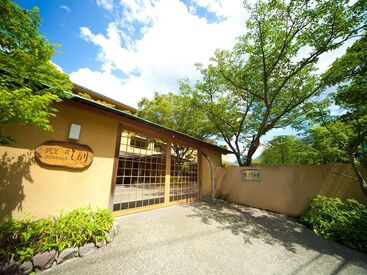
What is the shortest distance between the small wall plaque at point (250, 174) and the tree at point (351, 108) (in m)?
2.72

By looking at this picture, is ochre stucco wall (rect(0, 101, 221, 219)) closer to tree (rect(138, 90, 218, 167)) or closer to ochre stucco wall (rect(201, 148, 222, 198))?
ochre stucco wall (rect(201, 148, 222, 198))

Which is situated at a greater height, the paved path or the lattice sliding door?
the lattice sliding door

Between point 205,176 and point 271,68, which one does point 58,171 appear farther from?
point 271,68

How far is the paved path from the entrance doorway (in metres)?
0.64

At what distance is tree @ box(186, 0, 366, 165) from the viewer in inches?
205

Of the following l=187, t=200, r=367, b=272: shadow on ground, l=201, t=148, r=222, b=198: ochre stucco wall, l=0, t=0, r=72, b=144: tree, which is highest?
l=0, t=0, r=72, b=144: tree

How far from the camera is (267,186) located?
6.02m

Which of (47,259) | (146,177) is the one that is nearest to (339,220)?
(146,177)

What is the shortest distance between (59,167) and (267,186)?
7.09m

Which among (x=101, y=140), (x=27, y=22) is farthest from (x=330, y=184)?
(x=27, y=22)

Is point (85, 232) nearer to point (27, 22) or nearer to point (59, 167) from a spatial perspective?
point (59, 167)

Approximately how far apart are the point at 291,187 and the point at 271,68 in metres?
5.24

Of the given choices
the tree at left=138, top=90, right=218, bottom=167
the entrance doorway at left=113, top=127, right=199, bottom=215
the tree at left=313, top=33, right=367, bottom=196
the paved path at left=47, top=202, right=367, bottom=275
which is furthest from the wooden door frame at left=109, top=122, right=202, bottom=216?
the tree at left=313, top=33, right=367, bottom=196

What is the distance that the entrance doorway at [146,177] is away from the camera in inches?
179
